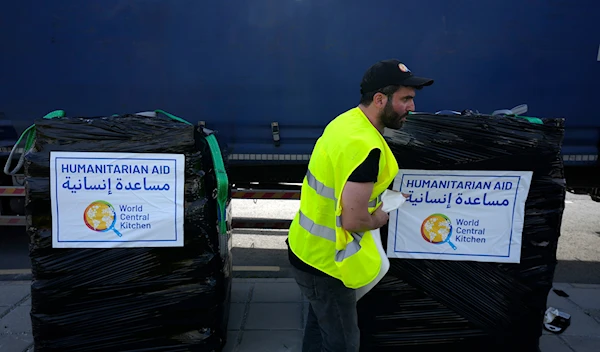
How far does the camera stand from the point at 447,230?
98.4 inches

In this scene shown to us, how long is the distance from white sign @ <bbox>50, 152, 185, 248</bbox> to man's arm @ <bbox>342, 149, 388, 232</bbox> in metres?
1.11

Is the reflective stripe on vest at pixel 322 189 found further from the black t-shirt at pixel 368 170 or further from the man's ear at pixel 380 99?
the man's ear at pixel 380 99

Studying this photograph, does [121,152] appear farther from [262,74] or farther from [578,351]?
[578,351]

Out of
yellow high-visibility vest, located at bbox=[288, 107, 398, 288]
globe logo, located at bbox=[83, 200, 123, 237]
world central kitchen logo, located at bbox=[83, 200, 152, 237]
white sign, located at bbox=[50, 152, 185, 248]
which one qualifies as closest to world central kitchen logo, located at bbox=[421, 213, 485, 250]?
yellow high-visibility vest, located at bbox=[288, 107, 398, 288]

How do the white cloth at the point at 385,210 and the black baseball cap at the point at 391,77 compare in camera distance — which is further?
the white cloth at the point at 385,210

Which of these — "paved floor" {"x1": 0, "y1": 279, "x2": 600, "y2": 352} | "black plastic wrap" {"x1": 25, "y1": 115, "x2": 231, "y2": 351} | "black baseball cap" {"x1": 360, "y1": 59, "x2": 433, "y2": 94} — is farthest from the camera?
"paved floor" {"x1": 0, "y1": 279, "x2": 600, "y2": 352}

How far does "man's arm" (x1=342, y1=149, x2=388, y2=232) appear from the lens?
1670mm

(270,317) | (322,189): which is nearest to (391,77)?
(322,189)

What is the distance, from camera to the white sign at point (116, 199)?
2320 millimetres

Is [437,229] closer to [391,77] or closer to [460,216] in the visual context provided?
[460,216]

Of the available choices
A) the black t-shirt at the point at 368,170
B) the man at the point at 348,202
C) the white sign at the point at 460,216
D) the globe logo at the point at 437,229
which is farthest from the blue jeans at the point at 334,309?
the globe logo at the point at 437,229

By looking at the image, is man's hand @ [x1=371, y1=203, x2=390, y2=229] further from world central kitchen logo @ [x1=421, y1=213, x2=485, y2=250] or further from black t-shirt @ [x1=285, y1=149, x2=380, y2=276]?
world central kitchen logo @ [x1=421, y1=213, x2=485, y2=250]

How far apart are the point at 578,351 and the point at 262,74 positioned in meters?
3.51

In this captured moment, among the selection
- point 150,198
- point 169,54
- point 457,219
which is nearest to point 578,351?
point 457,219
